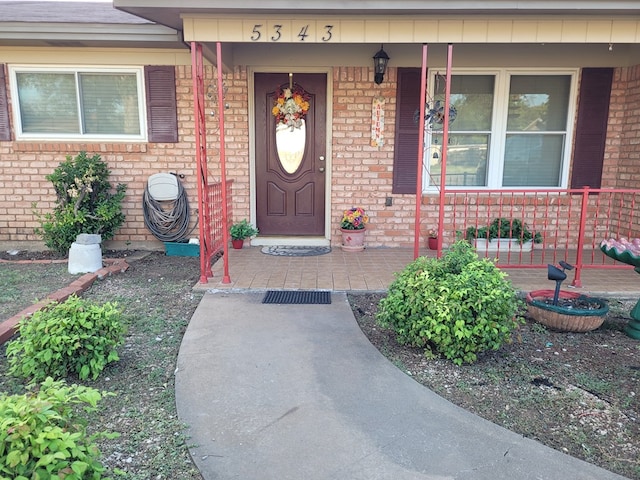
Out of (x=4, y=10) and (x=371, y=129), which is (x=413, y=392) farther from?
(x=4, y=10)

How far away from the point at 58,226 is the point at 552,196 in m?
6.10

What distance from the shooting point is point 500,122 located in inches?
236

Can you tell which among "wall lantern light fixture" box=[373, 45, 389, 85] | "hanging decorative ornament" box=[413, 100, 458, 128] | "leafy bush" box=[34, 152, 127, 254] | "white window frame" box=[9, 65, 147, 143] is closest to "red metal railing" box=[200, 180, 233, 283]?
"leafy bush" box=[34, 152, 127, 254]

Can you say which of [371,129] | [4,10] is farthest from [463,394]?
[4,10]

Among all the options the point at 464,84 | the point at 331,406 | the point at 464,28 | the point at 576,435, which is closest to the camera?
the point at 576,435

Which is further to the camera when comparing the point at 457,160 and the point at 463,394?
the point at 457,160

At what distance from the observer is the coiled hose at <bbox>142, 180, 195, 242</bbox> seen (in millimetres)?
5957

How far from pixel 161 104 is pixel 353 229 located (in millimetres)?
2872

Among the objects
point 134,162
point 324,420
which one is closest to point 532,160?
point 324,420

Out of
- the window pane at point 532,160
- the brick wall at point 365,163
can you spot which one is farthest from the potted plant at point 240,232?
the window pane at point 532,160

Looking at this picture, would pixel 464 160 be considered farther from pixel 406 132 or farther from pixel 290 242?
pixel 290 242

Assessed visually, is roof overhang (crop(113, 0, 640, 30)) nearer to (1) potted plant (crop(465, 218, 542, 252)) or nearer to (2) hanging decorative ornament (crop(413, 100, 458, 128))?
(2) hanging decorative ornament (crop(413, 100, 458, 128))

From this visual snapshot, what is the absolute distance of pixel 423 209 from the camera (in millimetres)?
6113

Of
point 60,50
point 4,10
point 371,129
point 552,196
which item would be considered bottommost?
point 552,196
